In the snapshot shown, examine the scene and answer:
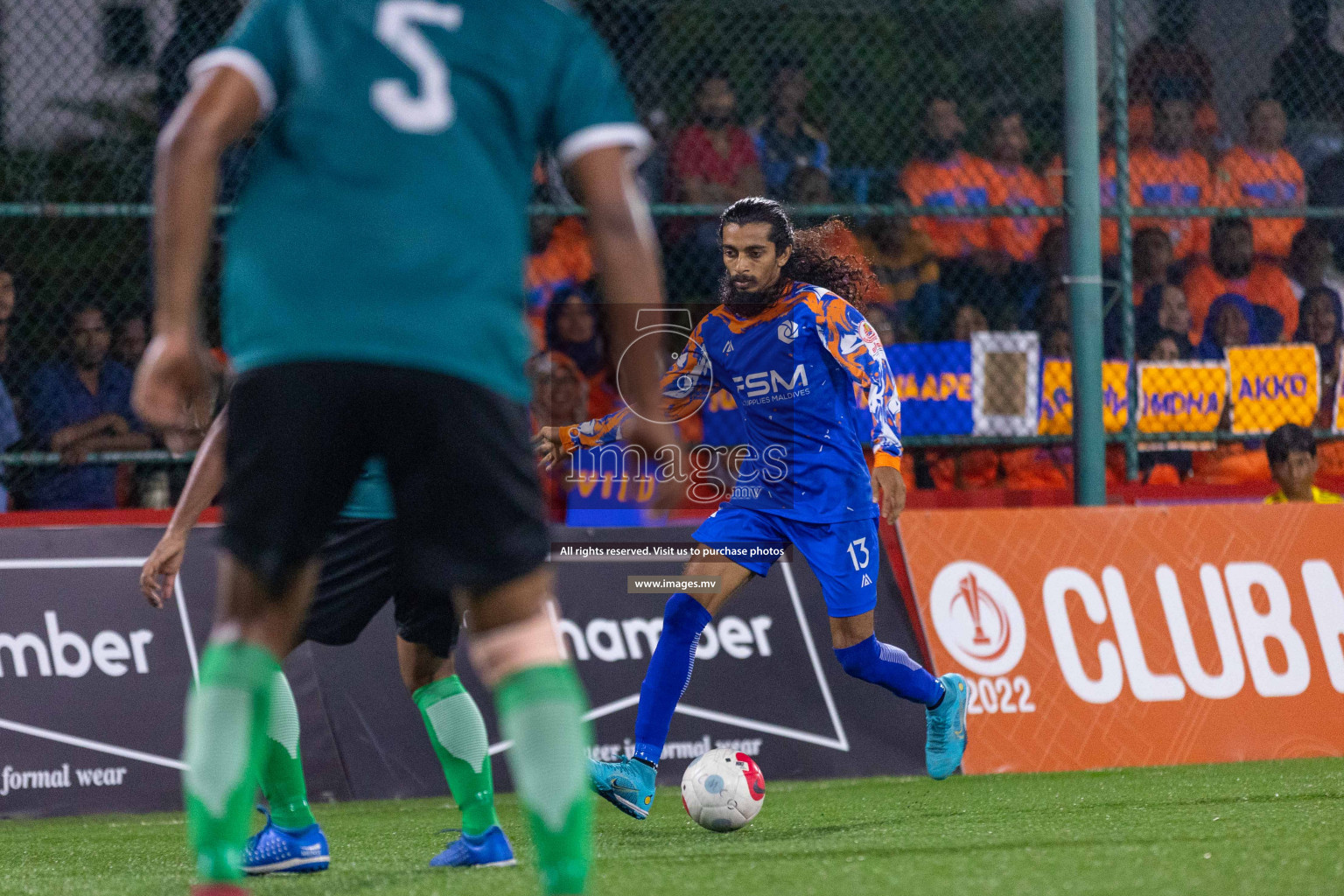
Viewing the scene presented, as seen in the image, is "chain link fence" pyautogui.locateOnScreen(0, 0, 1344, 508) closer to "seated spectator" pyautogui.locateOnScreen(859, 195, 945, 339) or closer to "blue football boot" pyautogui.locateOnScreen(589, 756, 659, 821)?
"seated spectator" pyautogui.locateOnScreen(859, 195, 945, 339)

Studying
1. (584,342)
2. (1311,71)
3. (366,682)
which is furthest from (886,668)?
(1311,71)

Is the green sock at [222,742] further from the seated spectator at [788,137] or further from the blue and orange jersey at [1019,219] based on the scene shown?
the blue and orange jersey at [1019,219]

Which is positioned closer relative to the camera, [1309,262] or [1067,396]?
[1067,396]

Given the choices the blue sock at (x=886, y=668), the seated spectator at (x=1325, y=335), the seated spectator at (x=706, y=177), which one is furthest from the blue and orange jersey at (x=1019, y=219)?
the blue sock at (x=886, y=668)

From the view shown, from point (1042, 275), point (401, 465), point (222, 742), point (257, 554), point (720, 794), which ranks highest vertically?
point (401, 465)

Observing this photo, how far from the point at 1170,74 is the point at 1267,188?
→ 0.83 metres

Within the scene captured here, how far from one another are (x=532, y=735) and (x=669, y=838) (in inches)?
104

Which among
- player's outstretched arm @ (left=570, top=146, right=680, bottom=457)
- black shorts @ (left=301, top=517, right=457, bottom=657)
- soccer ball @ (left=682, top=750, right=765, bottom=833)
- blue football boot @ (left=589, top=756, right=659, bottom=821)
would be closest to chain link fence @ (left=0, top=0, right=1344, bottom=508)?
black shorts @ (left=301, top=517, right=457, bottom=657)

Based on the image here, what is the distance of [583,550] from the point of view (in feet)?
23.0

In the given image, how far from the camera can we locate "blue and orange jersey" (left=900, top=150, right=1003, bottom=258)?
28.3ft

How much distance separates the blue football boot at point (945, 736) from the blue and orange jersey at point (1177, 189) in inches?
146

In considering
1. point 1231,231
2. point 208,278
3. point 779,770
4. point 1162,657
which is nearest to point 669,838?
point 779,770

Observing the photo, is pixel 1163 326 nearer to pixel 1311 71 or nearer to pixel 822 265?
pixel 1311 71

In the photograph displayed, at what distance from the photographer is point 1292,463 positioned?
8.06m
